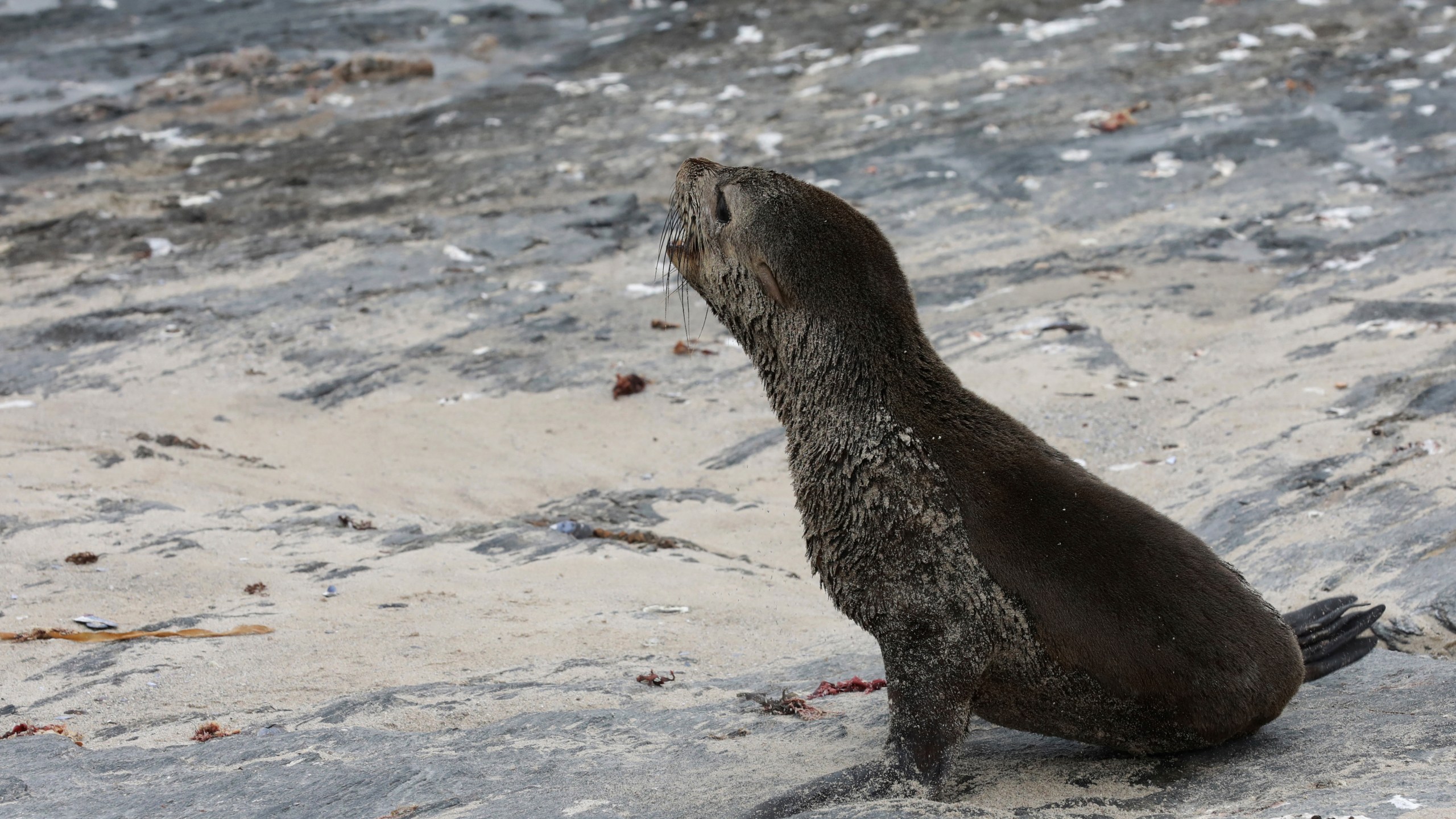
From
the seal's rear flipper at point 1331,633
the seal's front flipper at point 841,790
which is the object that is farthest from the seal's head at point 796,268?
the seal's rear flipper at point 1331,633

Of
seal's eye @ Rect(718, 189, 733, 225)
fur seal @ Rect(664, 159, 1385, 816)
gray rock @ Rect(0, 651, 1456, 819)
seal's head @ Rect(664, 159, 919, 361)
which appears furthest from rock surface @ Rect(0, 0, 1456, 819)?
seal's eye @ Rect(718, 189, 733, 225)

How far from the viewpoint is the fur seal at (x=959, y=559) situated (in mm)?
3479

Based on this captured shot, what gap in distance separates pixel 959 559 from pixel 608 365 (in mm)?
5692

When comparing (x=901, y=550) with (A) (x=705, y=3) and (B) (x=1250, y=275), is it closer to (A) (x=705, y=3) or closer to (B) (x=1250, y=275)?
(B) (x=1250, y=275)

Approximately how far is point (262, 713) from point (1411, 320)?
6.75 m

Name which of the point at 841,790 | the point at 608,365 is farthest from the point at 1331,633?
the point at 608,365

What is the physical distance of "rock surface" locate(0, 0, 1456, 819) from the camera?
3914 mm

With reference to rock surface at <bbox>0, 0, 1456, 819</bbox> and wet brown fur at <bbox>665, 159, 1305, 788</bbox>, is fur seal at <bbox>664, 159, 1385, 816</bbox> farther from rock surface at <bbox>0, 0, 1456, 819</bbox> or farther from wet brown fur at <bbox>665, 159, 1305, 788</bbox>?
rock surface at <bbox>0, 0, 1456, 819</bbox>

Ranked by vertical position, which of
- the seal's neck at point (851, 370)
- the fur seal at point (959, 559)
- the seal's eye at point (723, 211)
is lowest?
the fur seal at point (959, 559)

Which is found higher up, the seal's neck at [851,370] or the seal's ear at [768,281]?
the seal's ear at [768,281]

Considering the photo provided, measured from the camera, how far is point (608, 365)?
9031mm

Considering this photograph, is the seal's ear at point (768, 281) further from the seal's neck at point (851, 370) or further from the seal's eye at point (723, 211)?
the seal's eye at point (723, 211)

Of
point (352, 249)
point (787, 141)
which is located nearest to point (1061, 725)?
point (352, 249)

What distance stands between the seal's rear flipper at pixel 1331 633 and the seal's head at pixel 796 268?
1.69 m
